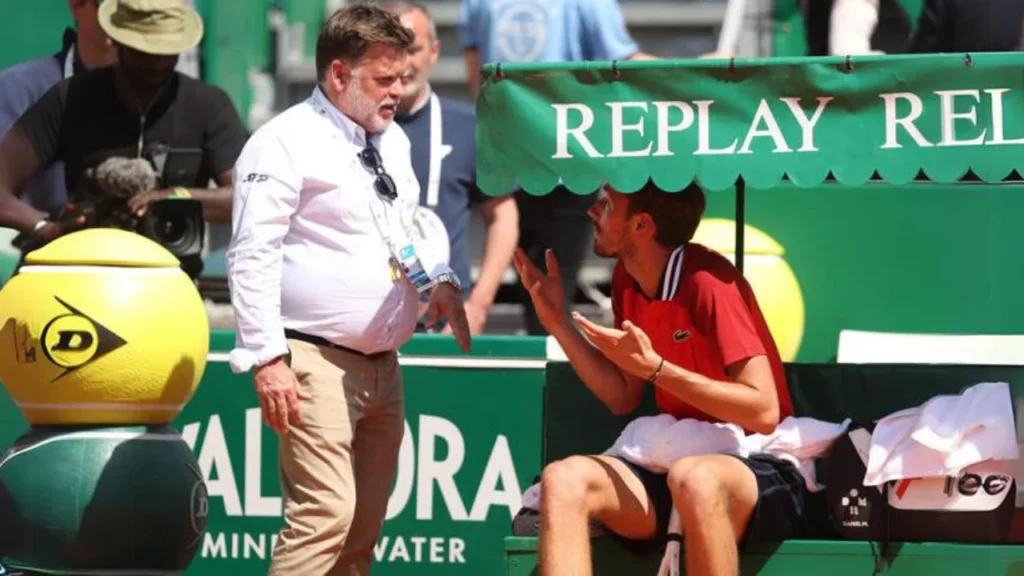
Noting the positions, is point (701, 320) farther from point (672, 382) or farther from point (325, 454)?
point (325, 454)

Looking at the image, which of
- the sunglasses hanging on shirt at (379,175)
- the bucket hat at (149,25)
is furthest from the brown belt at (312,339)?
the bucket hat at (149,25)

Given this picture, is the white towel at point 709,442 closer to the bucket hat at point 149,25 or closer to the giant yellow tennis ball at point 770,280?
the giant yellow tennis ball at point 770,280

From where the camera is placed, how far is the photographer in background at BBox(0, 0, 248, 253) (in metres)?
7.91

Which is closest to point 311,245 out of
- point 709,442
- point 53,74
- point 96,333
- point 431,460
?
point 96,333

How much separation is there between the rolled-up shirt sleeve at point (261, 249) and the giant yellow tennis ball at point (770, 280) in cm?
245

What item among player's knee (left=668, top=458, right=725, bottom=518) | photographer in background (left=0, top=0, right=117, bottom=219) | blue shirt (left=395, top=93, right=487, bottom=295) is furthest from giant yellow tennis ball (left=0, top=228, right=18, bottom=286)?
player's knee (left=668, top=458, right=725, bottom=518)

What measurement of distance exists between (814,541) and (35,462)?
248 centimetres

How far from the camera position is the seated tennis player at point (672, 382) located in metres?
5.83

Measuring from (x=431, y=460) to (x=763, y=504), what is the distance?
2.10 metres

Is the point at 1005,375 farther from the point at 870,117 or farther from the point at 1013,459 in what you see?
the point at 870,117

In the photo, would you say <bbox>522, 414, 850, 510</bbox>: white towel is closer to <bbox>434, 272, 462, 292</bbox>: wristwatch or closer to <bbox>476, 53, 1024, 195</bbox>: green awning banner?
<bbox>434, 272, 462, 292</bbox>: wristwatch

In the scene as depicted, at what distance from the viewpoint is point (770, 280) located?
8.13 meters

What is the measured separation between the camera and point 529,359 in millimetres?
7844

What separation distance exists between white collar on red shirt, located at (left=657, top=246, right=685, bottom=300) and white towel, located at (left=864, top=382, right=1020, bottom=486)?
741 mm
